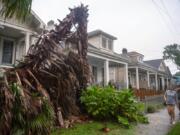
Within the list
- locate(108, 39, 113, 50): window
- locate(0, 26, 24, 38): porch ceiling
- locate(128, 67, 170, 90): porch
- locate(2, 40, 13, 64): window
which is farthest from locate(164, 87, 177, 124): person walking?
locate(128, 67, 170, 90): porch

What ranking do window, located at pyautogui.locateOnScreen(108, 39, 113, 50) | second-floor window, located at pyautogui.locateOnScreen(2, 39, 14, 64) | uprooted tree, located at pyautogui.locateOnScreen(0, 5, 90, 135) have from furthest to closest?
window, located at pyautogui.locateOnScreen(108, 39, 113, 50), second-floor window, located at pyautogui.locateOnScreen(2, 39, 14, 64), uprooted tree, located at pyautogui.locateOnScreen(0, 5, 90, 135)

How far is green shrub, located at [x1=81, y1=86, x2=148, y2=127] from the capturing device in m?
7.21

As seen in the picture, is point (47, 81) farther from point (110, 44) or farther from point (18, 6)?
point (110, 44)

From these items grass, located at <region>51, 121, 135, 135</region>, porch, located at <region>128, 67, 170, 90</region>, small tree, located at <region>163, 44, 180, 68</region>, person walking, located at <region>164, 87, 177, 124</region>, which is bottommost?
grass, located at <region>51, 121, 135, 135</region>

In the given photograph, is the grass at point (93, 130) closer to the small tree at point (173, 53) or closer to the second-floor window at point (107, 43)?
the second-floor window at point (107, 43)

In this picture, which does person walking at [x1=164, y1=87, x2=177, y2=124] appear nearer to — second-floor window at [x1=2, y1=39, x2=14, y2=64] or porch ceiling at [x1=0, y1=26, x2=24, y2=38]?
porch ceiling at [x1=0, y1=26, x2=24, y2=38]

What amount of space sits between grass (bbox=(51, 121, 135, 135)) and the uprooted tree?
511 mm

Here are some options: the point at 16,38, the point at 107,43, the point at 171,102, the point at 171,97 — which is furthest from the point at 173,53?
the point at 16,38

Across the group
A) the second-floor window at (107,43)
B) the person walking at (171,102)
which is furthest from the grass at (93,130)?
the second-floor window at (107,43)

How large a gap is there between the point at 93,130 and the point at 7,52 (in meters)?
8.69

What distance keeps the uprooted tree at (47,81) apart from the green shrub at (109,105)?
0.53 metres

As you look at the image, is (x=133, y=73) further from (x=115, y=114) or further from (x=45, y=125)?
(x=45, y=125)


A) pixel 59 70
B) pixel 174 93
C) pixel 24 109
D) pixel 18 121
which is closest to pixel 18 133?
pixel 18 121

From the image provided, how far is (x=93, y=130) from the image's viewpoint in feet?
20.2
